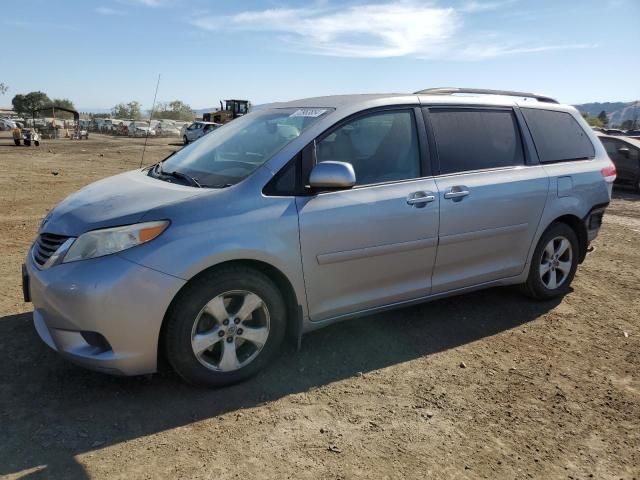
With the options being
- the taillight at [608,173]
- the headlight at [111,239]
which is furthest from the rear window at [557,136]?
the headlight at [111,239]

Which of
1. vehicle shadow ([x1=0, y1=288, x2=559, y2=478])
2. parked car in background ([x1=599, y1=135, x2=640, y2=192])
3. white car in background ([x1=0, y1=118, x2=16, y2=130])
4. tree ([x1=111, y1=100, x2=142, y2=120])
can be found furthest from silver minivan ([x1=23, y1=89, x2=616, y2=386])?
tree ([x1=111, y1=100, x2=142, y2=120])

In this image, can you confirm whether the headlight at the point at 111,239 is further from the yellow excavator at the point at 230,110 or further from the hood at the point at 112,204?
the yellow excavator at the point at 230,110

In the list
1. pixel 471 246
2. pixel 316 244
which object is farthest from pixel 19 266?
pixel 471 246

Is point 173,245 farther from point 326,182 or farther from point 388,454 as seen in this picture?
point 388,454

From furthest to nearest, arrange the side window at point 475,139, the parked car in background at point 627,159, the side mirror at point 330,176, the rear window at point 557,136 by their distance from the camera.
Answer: the parked car in background at point 627,159 < the rear window at point 557,136 < the side window at point 475,139 < the side mirror at point 330,176

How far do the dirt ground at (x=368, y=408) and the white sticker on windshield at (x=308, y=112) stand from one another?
1.66m

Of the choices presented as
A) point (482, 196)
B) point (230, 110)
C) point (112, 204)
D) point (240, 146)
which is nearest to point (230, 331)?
point (112, 204)

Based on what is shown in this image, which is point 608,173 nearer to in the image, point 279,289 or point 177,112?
point 279,289

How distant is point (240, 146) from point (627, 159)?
13486 mm

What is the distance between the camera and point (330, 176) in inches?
126

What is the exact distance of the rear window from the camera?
4566mm

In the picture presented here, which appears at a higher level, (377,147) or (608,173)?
(377,147)

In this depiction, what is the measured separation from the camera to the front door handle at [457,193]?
3.81 meters

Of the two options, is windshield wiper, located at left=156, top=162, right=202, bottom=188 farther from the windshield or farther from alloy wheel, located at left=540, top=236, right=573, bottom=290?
alloy wheel, located at left=540, top=236, right=573, bottom=290
